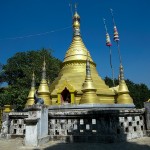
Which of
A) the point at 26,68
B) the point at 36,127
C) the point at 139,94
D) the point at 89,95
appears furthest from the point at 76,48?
the point at 139,94

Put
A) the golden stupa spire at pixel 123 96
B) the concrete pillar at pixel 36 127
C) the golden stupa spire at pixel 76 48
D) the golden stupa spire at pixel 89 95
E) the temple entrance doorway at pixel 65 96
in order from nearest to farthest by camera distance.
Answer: the concrete pillar at pixel 36 127 < the golden stupa spire at pixel 89 95 < the temple entrance doorway at pixel 65 96 < the golden stupa spire at pixel 123 96 < the golden stupa spire at pixel 76 48

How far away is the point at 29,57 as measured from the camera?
43.8 m

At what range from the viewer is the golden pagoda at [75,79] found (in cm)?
2089

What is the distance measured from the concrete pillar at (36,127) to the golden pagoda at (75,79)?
8570 millimetres

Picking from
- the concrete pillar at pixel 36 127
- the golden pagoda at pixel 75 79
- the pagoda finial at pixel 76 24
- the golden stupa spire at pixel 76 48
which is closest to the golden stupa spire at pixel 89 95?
the golden pagoda at pixel 75 79

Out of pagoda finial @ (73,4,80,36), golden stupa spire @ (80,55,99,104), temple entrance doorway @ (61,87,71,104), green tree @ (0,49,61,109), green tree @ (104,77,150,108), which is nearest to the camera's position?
golden stupa spire @ (80,55,99,104)

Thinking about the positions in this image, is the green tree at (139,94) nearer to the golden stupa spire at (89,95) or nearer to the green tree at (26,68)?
the green tree at (26,68)

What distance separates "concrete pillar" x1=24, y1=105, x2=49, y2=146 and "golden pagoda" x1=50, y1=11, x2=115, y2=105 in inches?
337

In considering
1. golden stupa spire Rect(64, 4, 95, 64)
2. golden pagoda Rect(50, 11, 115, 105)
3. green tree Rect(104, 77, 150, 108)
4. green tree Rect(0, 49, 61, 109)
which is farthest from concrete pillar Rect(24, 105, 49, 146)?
green tree Rect(104, 77, 150, 108)

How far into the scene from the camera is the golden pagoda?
68.5 feet

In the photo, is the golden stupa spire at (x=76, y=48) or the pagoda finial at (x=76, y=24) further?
the pagoda finial at (x=76, y=24)

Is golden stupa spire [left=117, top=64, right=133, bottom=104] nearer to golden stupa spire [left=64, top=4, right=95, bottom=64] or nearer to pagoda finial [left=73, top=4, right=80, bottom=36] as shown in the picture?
golden stupa spire [left=64, top=4, right=95, bottom=64]

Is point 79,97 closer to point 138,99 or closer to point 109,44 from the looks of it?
point 109,44

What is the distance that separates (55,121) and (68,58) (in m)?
13.4
